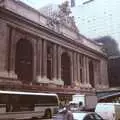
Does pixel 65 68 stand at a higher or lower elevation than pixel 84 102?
higher

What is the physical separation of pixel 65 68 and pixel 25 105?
89.3 feet

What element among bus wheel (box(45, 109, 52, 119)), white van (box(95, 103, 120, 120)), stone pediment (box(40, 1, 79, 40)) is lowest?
bus wheel (box(45, 109, 52, 119))

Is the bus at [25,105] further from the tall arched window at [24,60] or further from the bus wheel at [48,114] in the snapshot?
the tall arched window at [24,60]

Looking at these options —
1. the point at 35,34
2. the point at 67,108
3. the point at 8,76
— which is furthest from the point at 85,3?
the point at 67,108

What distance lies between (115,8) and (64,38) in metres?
46.3

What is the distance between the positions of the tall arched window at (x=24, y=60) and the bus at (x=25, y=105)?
12.4 metres

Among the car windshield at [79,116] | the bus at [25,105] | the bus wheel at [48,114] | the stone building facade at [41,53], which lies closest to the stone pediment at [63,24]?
the stone building facade at [41,53]

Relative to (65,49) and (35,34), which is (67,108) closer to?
(35,34)

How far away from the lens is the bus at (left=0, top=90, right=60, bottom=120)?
2319 centimetres

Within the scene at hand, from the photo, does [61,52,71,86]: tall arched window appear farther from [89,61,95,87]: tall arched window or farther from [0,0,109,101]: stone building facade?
[89,61,95,87]: tall arched window

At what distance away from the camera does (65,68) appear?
5200 cm

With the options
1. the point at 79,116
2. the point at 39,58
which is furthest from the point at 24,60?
the point at 79,116

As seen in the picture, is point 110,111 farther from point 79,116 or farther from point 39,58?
point 39,58

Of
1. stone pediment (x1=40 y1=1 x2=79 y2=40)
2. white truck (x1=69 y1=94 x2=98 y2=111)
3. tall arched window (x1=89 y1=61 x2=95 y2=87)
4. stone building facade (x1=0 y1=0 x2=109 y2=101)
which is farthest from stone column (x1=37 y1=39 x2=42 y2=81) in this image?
tall arched window (x1=89 y1=61 x2=95 y2=87)
